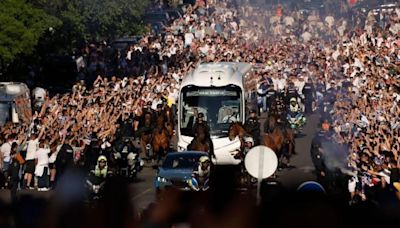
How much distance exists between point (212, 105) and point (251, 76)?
6.19m

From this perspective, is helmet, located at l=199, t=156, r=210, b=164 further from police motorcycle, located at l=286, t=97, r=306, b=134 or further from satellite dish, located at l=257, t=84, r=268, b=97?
satellite dish, located at l=257, t=84, r=268, b=97

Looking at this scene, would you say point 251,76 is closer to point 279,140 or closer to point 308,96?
point 308,96

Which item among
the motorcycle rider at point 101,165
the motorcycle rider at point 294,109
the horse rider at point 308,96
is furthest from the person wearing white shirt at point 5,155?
the horse rider at point 308,96

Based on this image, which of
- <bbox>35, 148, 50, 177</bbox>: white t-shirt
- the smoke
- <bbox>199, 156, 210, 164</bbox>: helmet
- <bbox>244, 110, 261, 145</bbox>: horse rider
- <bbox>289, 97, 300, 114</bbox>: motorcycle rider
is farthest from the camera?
<bbox>289, 97, 300, 114</bbox>: motorcycle rider

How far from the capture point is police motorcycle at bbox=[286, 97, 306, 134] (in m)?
33.5

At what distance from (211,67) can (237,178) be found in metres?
24.6

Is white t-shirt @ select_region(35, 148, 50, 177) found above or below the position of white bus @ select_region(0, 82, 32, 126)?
below

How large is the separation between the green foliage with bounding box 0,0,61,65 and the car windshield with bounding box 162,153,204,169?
40.8 ft

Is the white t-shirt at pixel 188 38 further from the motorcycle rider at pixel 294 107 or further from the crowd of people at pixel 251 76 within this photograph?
the motorcycle rider at pixel 294 107

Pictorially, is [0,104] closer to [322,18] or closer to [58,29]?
[58,29]

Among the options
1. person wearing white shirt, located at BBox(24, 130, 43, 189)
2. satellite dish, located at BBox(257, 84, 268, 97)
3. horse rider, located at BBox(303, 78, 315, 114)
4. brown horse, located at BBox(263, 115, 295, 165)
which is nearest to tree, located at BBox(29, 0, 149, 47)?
satellite dish, located at BBox(257, 84, 268, 97)

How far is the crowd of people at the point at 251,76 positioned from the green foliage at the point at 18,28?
1.85 meters

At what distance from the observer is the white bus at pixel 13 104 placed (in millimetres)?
29511

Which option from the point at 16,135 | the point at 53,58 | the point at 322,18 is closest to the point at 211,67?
the point at 16,135
